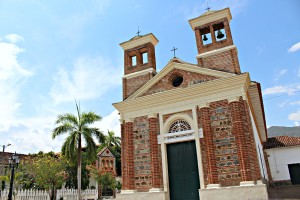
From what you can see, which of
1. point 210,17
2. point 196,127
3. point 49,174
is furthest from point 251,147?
point 49,174

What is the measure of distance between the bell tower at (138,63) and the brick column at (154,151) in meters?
2.56

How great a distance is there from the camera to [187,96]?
43.1 feet

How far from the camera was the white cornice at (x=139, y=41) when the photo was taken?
15.6m

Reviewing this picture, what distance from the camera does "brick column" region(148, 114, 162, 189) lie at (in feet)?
41.6

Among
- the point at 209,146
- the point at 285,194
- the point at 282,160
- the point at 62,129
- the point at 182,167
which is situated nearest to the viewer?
the point at 209,146

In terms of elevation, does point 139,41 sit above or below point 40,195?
above

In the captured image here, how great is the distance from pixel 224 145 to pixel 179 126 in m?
2.47

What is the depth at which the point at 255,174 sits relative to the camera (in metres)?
11.3

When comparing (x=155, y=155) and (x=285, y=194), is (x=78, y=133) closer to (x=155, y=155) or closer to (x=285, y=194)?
(x=155, y=155)

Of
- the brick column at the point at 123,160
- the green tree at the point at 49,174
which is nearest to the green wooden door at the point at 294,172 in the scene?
the brick column at the point at 123,160

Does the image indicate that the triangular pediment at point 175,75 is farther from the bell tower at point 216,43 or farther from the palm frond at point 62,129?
the palm frond at point 62,129

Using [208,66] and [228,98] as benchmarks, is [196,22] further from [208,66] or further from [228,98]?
[228,98]

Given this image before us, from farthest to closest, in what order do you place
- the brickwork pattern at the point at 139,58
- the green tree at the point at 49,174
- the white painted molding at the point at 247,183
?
the green tree at the point at 49,174 < the brickwork pattern at the point at 139,58 < the white painted molding at the point at 247,183

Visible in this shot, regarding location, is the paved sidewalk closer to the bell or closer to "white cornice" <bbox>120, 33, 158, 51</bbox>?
the bell
